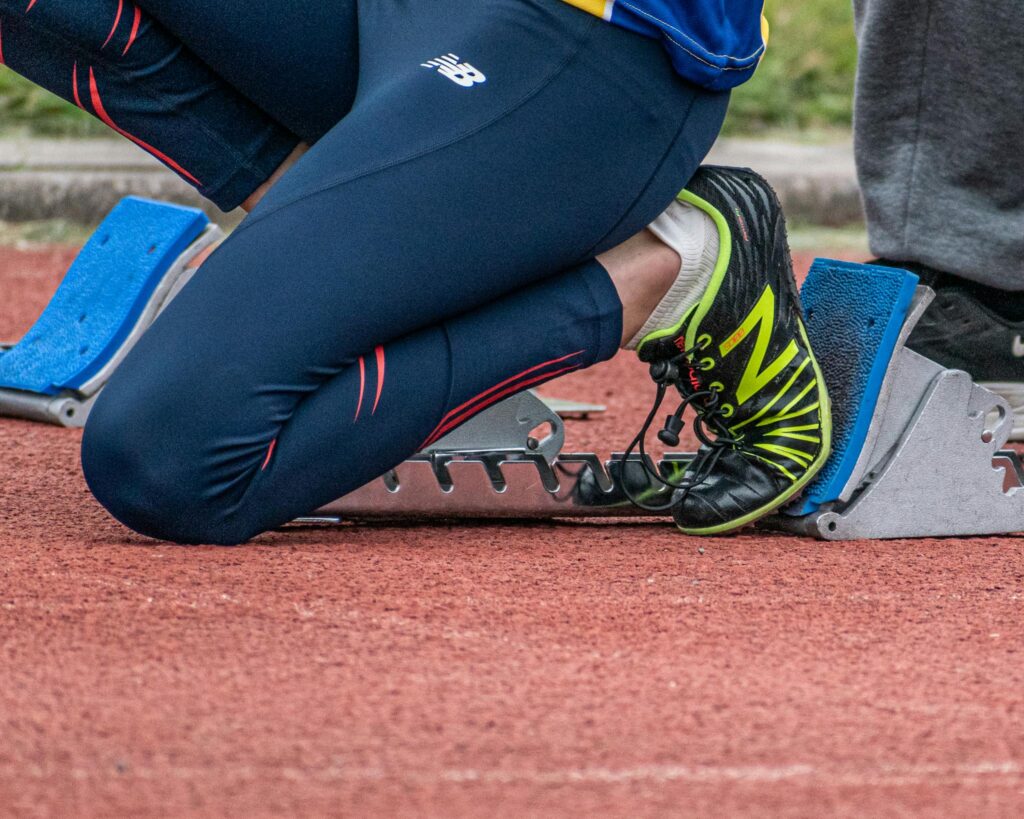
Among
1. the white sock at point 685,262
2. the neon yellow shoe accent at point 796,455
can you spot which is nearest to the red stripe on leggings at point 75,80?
the white sock at point 685,262

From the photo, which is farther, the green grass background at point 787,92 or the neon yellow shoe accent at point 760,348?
the green grass background at point 787,92

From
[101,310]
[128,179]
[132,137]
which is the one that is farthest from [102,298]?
[128,179]

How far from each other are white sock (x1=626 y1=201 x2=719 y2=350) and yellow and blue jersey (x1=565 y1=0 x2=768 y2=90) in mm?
173

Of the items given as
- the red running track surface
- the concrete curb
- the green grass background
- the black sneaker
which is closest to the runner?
the red running track surface

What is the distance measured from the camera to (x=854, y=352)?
2.07 metres

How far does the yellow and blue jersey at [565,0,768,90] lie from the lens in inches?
72.7

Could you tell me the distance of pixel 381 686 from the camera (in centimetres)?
143

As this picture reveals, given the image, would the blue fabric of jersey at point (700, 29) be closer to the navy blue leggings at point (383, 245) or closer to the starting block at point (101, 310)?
the navy blue leggings at point (383, 245)

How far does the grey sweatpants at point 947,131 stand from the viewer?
8.54 feet

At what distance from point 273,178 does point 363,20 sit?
0.24 m

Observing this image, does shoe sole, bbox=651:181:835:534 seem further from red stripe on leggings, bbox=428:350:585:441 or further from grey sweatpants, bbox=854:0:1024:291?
grey sweatpants, bbox=854:0:1024:291

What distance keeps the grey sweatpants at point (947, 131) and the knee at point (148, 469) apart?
1350 millimetres

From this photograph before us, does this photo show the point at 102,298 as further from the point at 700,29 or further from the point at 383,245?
the point at 700,29

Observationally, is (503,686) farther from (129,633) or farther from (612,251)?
(612,251)
